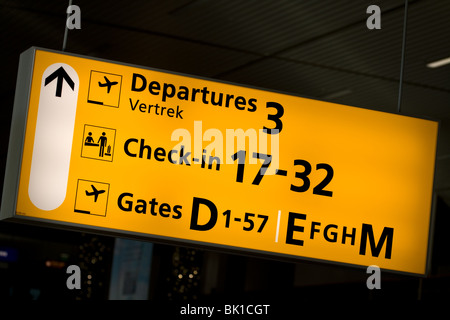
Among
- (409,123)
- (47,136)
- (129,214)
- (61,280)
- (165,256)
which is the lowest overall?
(61,280)

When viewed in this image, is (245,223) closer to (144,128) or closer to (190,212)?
Result: (190,212)

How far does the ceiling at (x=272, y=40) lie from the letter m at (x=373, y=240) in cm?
266

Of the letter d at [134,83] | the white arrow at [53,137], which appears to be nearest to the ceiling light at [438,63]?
the letter d at [134,83]

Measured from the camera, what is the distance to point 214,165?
3.72 metres

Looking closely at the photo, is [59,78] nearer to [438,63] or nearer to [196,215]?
[196,215]

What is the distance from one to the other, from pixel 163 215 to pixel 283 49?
4.48m

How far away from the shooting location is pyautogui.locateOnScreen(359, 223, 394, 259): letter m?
12.4ft

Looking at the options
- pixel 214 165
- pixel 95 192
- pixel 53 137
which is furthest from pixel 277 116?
→ pixel 53 137

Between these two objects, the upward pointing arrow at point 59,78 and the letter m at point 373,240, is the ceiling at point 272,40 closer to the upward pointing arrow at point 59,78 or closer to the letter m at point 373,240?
the letter m at point 373,240

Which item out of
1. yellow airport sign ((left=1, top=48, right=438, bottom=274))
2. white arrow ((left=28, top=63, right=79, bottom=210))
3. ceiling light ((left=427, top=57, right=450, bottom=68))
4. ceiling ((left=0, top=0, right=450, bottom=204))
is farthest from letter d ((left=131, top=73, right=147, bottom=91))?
ceiling light ((left=427, top=57, right=450, bottom=68))

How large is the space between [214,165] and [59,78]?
0.82 meters

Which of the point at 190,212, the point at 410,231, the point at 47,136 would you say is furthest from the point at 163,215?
the point at 410,231

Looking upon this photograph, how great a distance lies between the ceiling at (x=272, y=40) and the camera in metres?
6.89

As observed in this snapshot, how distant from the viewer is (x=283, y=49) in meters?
7.77
